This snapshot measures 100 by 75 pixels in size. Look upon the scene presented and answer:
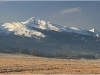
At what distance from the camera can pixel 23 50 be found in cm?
17250

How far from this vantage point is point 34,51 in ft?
567

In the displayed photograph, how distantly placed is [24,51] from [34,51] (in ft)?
20.1

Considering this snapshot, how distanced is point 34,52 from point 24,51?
20.6 feet

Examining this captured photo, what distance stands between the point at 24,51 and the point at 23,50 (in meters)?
1.09

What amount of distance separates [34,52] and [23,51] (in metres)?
6.73

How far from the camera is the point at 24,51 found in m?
172

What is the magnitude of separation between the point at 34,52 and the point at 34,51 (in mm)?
1947

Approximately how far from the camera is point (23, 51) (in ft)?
561

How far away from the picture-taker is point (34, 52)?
170875mm

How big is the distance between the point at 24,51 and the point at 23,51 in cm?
102

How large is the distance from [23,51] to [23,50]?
5.25ft
